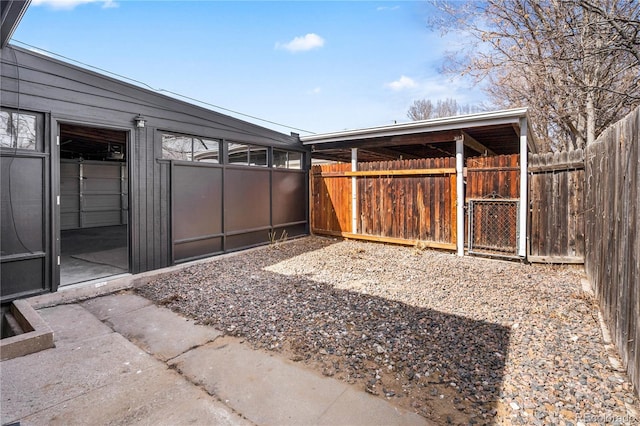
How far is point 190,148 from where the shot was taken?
212 inches

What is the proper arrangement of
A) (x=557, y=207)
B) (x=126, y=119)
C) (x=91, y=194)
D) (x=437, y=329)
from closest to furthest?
(x=437, y=329)
(x=126, y=119)
(x=557, y=207)
(x=91, y=194)

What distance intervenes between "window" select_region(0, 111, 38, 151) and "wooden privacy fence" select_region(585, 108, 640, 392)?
5567 millimetres

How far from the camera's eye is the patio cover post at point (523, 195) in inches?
208

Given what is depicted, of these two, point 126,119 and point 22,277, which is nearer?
point 22,277

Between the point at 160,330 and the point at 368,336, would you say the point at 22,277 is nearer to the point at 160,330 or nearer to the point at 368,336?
the point at 160,330

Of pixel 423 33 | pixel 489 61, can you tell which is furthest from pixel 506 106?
pixel 423 33

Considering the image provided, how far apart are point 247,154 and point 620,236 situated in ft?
19.0

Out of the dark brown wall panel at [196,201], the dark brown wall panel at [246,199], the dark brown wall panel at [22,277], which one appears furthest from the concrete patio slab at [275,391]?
the dark brown wall panel at [246,199]

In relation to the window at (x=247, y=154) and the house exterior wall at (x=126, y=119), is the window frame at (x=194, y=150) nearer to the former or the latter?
the house exterior wall at (x=126, y=119)

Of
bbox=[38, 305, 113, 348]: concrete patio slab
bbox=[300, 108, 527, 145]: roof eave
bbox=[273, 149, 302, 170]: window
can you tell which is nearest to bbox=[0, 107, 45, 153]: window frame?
bbox=[38, 305, 113, 348]: concrete patio slab

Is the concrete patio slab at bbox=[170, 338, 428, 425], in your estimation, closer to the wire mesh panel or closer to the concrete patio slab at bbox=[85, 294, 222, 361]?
the concrete patio slab at bbox=[85, 294, 222, 361]

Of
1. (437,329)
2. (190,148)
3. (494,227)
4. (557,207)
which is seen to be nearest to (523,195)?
(557,207)

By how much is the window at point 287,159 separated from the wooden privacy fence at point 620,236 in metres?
5.63

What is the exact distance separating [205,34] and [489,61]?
22.6ft
